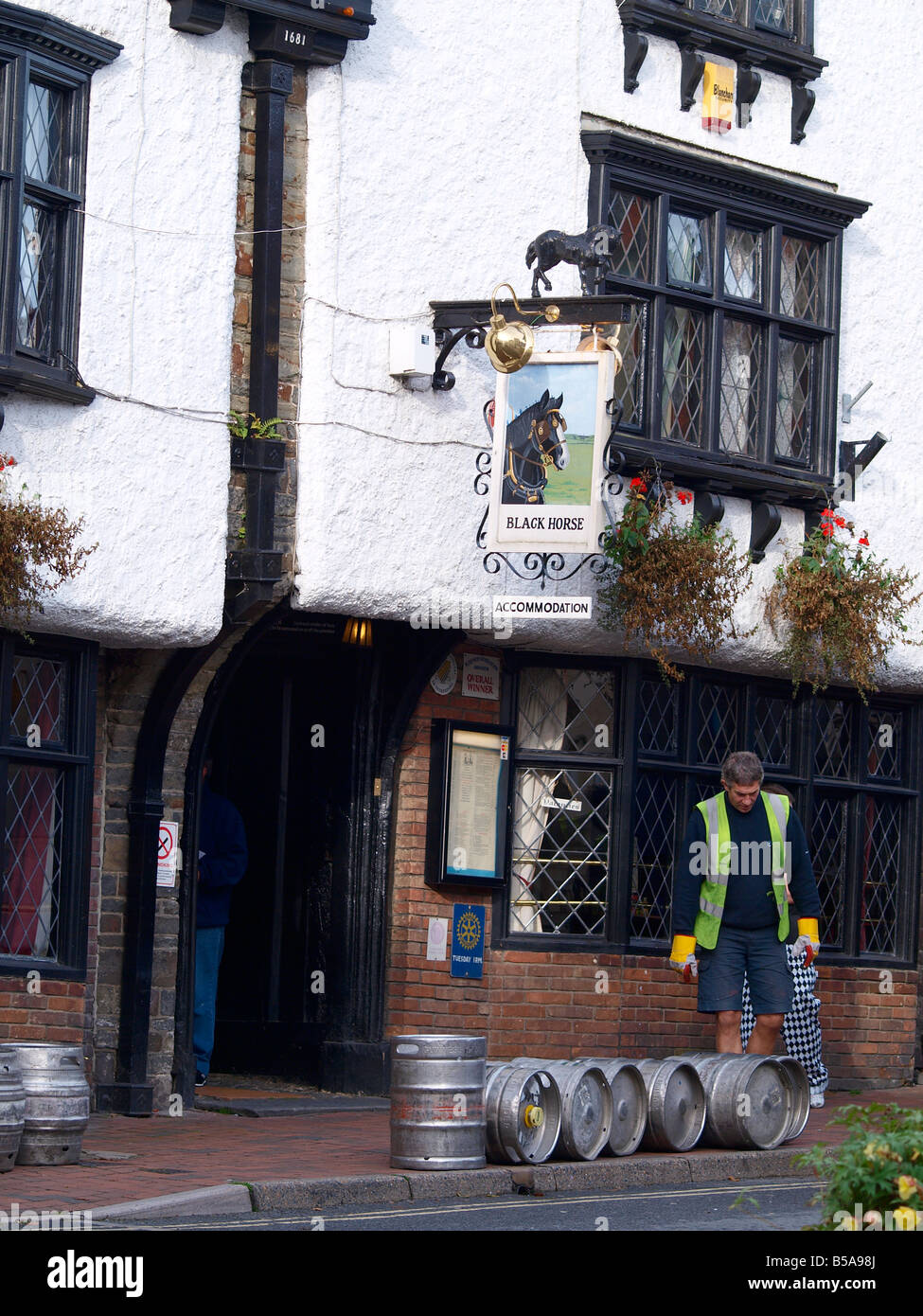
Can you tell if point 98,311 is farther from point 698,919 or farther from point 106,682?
point 698,919

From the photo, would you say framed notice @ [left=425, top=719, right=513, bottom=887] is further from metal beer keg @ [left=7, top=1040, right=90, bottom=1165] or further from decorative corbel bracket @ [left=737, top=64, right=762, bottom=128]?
decorative corbel bracket @ [left=737, top=64, right=762, bottom=128]

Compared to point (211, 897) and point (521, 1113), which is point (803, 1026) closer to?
point (211, 897)

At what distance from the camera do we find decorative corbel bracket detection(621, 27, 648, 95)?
14.5 meters

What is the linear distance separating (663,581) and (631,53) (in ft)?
11.5

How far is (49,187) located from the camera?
11.8 metres

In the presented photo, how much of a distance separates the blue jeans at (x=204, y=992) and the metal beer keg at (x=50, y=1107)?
3199 millimetres

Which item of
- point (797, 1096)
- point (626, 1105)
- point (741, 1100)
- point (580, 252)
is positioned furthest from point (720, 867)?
point (580, 252)

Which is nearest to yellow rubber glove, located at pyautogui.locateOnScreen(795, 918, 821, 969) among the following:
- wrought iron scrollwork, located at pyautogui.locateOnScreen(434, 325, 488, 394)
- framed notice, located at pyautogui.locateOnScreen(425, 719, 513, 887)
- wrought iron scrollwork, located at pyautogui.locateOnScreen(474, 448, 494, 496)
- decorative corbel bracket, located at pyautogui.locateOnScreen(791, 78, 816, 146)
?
framed notice, located at pyautogui.locateOnScreen(425, 719, 513, 887)

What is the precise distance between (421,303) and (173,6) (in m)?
2.22

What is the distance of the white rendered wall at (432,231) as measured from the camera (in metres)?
12.9

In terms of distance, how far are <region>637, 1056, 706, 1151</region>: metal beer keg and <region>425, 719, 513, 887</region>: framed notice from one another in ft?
10.0

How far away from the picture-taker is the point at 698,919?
12.3 meters

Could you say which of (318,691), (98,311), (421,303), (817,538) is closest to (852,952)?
(817,538)

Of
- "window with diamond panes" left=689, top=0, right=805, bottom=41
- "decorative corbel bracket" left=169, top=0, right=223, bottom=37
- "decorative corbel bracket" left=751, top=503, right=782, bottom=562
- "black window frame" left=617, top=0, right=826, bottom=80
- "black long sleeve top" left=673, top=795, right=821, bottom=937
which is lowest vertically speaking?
"black long sleeve top" left=673, top=795, right=821, bottom=937
